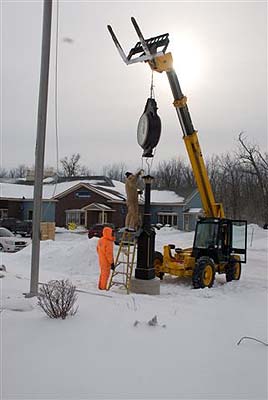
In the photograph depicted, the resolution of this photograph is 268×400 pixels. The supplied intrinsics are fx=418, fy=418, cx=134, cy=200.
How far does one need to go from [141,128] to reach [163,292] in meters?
4.36

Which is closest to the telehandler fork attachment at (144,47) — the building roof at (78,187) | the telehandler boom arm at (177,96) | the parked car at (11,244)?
the telehandler boom arm at (177,96)

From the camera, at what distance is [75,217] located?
4394 cm

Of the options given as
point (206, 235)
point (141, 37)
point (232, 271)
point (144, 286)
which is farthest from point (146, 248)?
point (141, 37)

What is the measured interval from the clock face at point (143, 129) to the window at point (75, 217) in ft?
108

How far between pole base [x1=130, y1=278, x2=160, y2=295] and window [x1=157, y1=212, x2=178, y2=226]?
120 feet

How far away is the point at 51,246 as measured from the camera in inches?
787

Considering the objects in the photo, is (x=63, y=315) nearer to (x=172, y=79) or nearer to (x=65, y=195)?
(x=172, y=79)

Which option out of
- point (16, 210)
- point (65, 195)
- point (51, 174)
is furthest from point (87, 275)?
point (51, 174)

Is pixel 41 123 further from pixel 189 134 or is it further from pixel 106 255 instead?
pixel 189 134

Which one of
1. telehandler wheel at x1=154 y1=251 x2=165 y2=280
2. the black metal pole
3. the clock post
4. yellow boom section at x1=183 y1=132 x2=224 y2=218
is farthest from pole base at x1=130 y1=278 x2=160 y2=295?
yellow boom section at x1=183 y1=132 x2=224 y2=218

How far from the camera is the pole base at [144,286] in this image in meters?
10.2

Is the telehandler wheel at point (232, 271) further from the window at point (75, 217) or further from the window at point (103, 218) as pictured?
the window at point (75, 217)

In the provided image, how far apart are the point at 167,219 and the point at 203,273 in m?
35.6

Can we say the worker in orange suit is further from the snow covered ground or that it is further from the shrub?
the shrub
